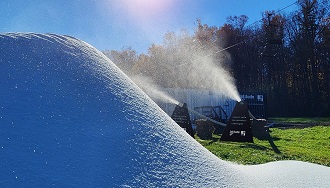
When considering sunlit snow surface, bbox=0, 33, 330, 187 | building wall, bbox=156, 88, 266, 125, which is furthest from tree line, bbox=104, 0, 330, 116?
sunlit snow surface, bbox=0, 33, 330, 187

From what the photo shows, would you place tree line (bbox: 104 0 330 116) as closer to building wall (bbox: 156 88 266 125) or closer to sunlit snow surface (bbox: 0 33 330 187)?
building wall (bbox: 156 88 266 125)

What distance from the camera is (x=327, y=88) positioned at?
88.3 ft

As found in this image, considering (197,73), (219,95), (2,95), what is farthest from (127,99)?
(197,73)

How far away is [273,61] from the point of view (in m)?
31.1

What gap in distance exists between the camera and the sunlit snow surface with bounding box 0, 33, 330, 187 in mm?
1877

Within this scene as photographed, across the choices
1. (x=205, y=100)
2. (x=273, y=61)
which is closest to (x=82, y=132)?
(x=205, y=100)

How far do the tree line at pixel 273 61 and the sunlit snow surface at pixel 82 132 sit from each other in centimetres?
2170

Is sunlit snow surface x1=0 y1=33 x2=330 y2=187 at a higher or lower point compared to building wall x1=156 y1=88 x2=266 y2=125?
lower

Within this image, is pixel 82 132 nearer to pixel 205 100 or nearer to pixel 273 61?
pixel 205 100

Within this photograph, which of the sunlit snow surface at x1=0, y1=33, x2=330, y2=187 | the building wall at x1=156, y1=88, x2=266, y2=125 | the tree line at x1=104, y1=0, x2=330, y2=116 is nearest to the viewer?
the sunlit snow surface at x1=0, y1=33, x2=330, y2=187

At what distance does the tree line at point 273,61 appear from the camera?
26562mm

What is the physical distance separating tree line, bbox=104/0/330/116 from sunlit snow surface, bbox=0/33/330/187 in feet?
71.2

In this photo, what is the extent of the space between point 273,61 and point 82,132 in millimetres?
31401

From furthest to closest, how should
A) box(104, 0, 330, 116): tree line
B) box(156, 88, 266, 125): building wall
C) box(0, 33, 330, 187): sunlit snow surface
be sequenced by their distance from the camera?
box(104, 0, 330, 116): tree line → box(156, 88, 266, 125): building wall → box(0, 33, 330, 187): sunlit snow surface
